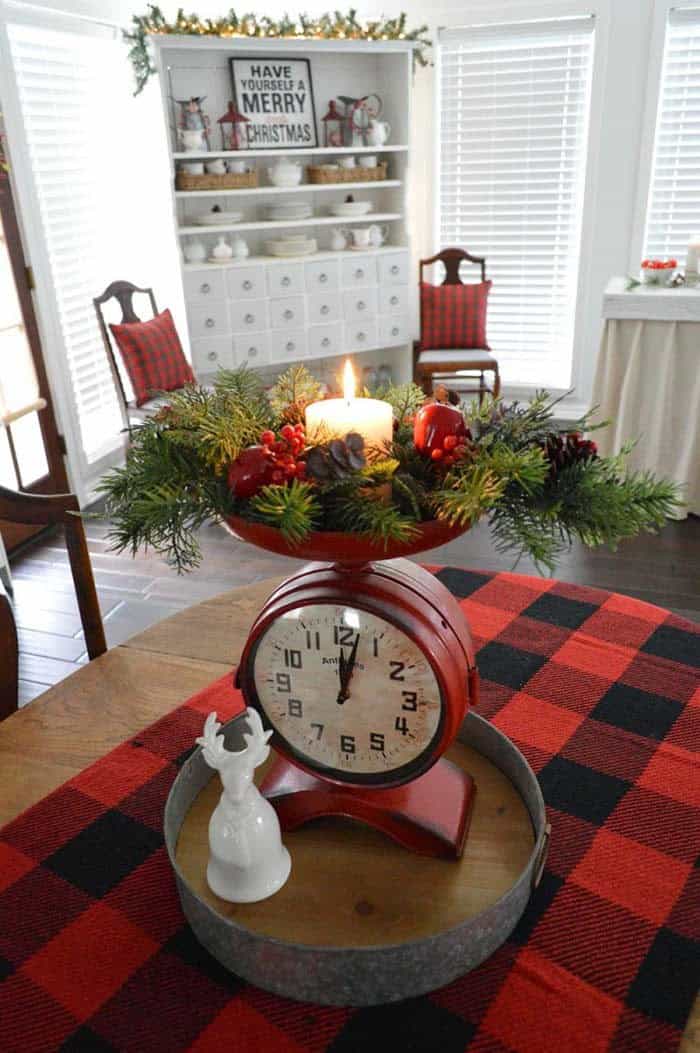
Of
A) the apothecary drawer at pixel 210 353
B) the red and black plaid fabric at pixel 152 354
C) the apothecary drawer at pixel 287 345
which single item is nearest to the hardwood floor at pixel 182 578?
the red and black plaid fabric at pixel 152 354

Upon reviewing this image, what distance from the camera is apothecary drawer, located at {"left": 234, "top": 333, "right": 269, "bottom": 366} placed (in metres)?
3.95

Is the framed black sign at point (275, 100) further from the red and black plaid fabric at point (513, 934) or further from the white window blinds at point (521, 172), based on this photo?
the red and black plaid fabric at point (513, 934)

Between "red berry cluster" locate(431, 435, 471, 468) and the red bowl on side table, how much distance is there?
2.4 inches

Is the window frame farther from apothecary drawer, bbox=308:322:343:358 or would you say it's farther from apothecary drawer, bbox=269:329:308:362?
apothecary drawer, bbox=269:329:308:362

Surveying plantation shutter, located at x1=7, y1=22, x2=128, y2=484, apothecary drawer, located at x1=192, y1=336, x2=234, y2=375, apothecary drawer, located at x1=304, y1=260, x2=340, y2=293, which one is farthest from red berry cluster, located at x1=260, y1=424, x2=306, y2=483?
apothecary drawer, located at x1=304, y1=260, x2=340, y2=293

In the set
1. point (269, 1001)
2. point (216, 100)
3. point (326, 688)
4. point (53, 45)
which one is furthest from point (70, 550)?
point (216, 100)

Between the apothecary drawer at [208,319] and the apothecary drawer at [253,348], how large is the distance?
9cm

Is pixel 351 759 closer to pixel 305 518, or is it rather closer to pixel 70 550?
pixel 305 518

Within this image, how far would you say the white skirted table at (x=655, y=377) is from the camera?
3.14 meters

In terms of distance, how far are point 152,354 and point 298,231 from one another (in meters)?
1.23

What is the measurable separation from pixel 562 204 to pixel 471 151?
0.57 metres

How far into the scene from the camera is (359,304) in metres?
4.23

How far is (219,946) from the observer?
2.32ft

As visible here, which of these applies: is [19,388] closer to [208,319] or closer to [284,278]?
[208,319]
